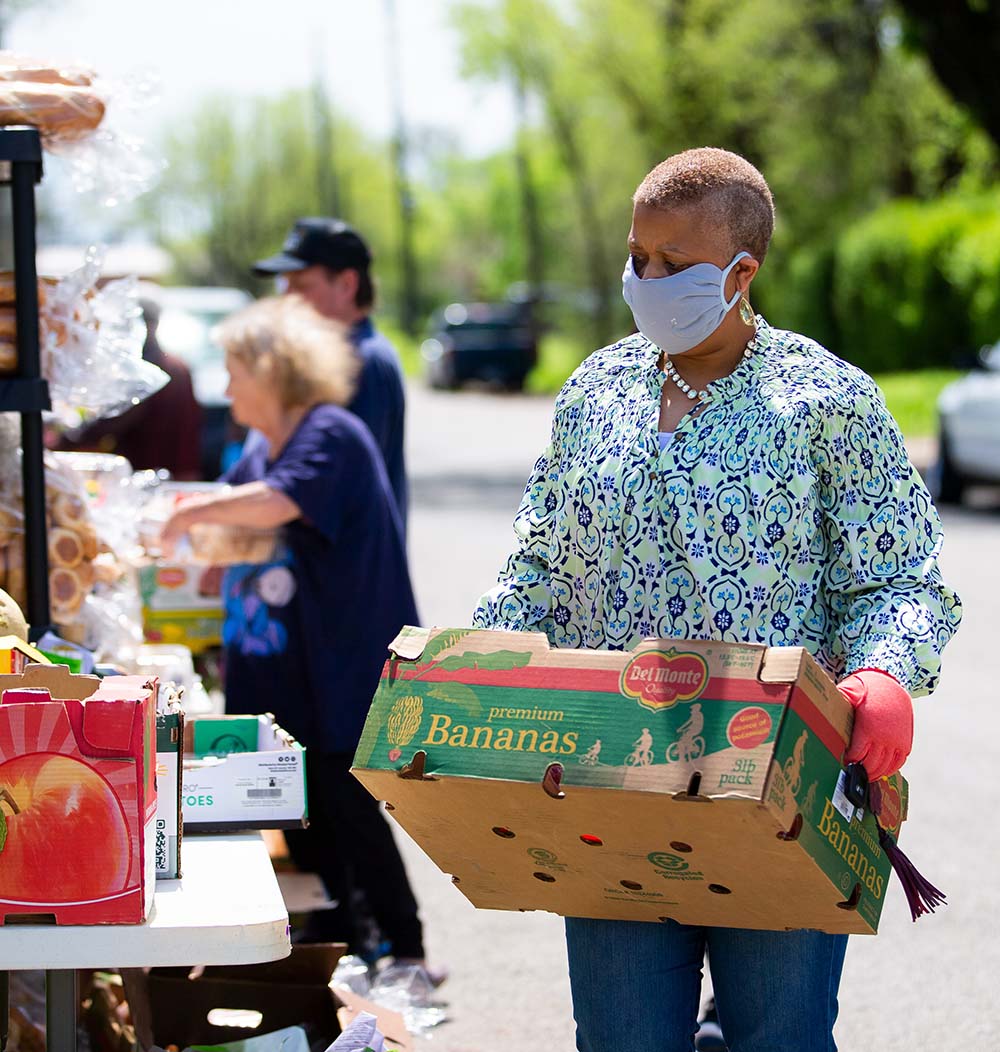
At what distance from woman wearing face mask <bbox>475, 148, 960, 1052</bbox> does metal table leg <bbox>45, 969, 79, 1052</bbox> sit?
0.78 m

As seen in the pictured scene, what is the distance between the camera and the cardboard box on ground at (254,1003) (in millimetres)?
3367

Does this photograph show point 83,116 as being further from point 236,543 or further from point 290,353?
point 236,543

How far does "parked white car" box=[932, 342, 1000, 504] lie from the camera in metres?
→ 12.9

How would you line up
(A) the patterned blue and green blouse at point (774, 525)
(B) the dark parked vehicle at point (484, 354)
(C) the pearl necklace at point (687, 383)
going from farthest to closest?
1. (B) the dark parked vehicle at point (484, 354)
2. (C) the pearl necklace at point (687, 383)
3. (A) the patterned blue and green blouse at point (774, 525)

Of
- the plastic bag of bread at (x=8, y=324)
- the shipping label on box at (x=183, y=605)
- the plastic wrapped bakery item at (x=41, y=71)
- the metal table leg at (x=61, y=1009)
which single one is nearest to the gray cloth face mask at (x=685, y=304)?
the metal table leg at (x=61, y=1009)

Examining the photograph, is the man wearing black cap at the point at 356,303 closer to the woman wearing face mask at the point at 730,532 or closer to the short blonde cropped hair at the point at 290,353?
the short blonde cropped hair at the point at 290,353

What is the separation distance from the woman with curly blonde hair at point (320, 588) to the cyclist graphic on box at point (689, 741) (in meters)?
2.28

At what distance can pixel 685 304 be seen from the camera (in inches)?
97.7

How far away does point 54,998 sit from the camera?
8.18 ft

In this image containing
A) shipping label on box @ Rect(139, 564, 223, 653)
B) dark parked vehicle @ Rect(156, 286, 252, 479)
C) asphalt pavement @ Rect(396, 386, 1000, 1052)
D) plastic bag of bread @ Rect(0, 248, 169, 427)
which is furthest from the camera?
dark parked vehicle @ Rect(156, 286, 252, 479)

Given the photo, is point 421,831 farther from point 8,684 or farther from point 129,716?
point 8,684

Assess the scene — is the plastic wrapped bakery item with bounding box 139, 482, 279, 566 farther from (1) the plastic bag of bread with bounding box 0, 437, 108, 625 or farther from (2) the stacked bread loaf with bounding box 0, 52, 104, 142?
(2) the stacked bread loaf with bounding box 0, 52, 104, 142

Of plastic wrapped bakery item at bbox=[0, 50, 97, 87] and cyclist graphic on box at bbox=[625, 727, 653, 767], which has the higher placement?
plastic wrapped bakery item at bbox=[0, 50, 97, 87]

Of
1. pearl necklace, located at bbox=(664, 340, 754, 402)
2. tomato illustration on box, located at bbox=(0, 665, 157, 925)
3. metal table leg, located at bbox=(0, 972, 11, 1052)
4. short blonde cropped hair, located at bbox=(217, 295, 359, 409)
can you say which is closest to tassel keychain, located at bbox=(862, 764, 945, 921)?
pearl necklace, located at bbox=(664, 340, 754, 402)
